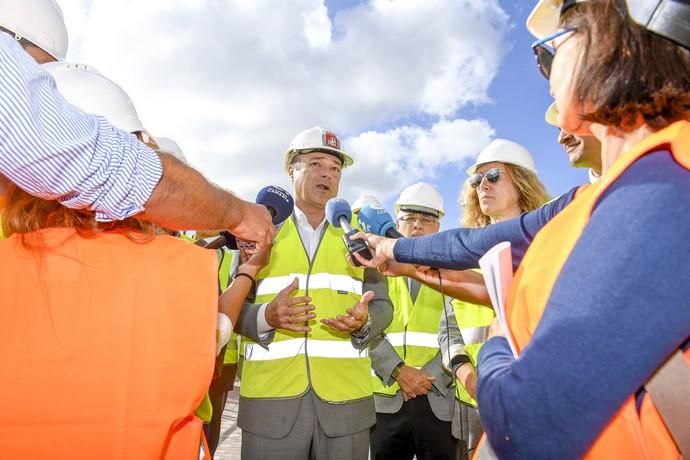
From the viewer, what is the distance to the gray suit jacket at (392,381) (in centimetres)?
457

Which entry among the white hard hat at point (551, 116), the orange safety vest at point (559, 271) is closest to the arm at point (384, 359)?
the white hard hat at point (551, 116)

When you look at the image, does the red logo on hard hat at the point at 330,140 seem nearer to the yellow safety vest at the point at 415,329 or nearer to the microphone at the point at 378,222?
the microphone at the point at 378,222

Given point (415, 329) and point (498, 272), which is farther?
point (415, 329)

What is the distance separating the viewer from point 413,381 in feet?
14.7

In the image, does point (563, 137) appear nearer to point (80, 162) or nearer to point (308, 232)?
point (308, 232)

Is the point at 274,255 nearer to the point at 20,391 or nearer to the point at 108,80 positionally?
the point at 108,80

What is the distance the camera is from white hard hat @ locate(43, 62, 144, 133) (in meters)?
1.71

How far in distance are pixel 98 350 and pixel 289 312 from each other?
187 cm

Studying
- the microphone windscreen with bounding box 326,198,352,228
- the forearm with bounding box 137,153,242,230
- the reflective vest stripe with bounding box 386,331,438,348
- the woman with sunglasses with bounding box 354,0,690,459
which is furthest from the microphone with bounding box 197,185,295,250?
the reflective vest stripe with bounding box 386,331,438,348

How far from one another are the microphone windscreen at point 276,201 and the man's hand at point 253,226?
0.96m

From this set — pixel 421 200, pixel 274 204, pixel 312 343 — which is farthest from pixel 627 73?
pixel 421 200

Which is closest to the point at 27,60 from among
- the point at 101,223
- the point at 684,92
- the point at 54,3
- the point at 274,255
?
the point at 101,223

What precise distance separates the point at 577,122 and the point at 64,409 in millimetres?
1698

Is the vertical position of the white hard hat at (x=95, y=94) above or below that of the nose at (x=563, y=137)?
below
